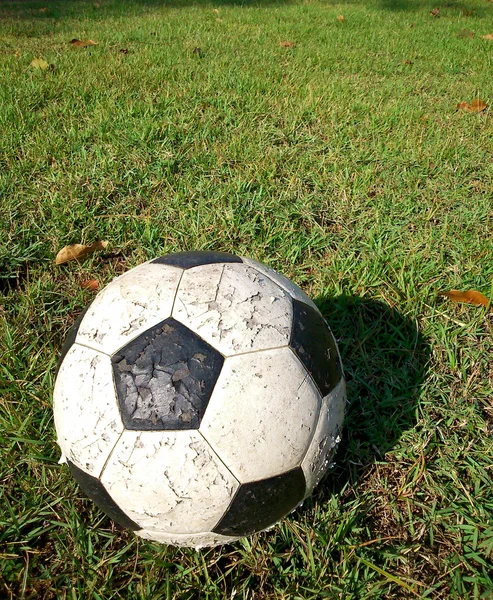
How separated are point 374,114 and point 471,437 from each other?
9.43 ft

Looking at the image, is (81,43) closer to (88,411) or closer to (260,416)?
(88,411)

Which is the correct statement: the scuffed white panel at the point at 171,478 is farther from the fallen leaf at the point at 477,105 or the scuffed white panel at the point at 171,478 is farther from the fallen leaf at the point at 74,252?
the fallen leaf at the point at 477,105

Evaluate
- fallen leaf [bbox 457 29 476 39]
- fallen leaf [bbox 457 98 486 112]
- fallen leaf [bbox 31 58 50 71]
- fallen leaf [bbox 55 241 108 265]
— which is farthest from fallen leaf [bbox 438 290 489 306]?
fallen leaf [bbox 457 29 476 39]

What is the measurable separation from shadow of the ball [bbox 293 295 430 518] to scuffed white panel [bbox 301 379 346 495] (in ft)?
0.93

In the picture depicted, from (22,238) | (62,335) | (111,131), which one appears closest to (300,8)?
(111,131)

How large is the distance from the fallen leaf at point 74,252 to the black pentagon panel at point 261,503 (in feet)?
5.41

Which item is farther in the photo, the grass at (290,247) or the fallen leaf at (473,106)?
the fallen leaf at (473,106)

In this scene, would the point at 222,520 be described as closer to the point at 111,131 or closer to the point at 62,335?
the point at 62,335

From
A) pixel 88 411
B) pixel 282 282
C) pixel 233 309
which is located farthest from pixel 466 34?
pixel 88 411

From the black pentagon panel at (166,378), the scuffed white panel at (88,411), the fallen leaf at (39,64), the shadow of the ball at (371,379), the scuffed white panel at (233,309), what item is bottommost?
the shadow of the ball at (371,379)

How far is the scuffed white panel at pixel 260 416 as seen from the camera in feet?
4.57

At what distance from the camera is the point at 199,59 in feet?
16.5

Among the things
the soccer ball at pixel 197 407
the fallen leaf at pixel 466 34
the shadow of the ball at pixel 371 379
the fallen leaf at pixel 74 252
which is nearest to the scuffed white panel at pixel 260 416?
the soccer ball at pixel 197 407

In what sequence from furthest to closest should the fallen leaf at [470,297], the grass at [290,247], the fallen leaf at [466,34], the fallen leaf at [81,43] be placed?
the fallen leaf at [466,34] → the fallen leaf at [81,43] → the fallen leaf at [470,297] → the grass at [290,247]
